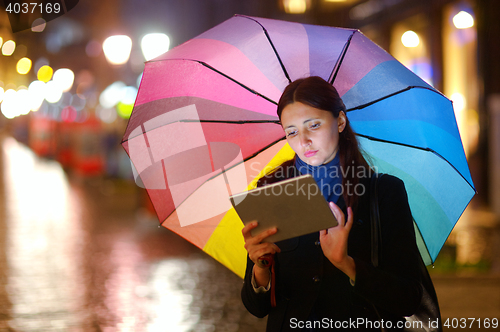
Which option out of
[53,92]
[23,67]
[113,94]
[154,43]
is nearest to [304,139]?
[154,43]

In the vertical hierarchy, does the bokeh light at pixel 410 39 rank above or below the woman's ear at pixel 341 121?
above

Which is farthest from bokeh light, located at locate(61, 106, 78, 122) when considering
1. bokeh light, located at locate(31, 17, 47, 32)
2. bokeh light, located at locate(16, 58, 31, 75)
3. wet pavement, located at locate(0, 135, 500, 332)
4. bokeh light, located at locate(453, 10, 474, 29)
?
bokeh light, located at locate(31, 17, 47, 32)

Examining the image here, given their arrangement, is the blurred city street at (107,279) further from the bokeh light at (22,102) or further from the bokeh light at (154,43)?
the bokeh light at (22,102)

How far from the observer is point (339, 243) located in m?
1.97

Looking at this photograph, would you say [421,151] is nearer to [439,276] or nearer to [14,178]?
[439,276]

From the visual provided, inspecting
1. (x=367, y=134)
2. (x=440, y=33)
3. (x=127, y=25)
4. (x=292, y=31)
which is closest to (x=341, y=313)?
(x=367, y=134)

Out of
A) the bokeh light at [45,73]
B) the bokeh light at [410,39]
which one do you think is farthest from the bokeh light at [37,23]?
the bokeh light at [45,73]

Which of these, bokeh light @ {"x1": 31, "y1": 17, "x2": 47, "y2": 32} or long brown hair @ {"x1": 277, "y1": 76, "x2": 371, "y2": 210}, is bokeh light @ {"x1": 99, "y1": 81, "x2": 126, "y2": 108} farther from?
long brown hair @ {"x1": 277, "y1": 76, "x2": 371, "y2": 210}

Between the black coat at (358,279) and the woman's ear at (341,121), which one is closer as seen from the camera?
the black coat at (358,279)

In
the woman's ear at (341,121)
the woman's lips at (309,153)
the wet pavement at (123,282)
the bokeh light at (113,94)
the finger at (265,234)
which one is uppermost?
the bokeh light at (113,94)

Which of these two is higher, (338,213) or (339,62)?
(339,62)

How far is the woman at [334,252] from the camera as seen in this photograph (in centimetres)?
202

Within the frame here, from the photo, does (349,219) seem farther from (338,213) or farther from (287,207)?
(287,207)

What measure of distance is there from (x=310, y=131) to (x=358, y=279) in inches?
23.1
